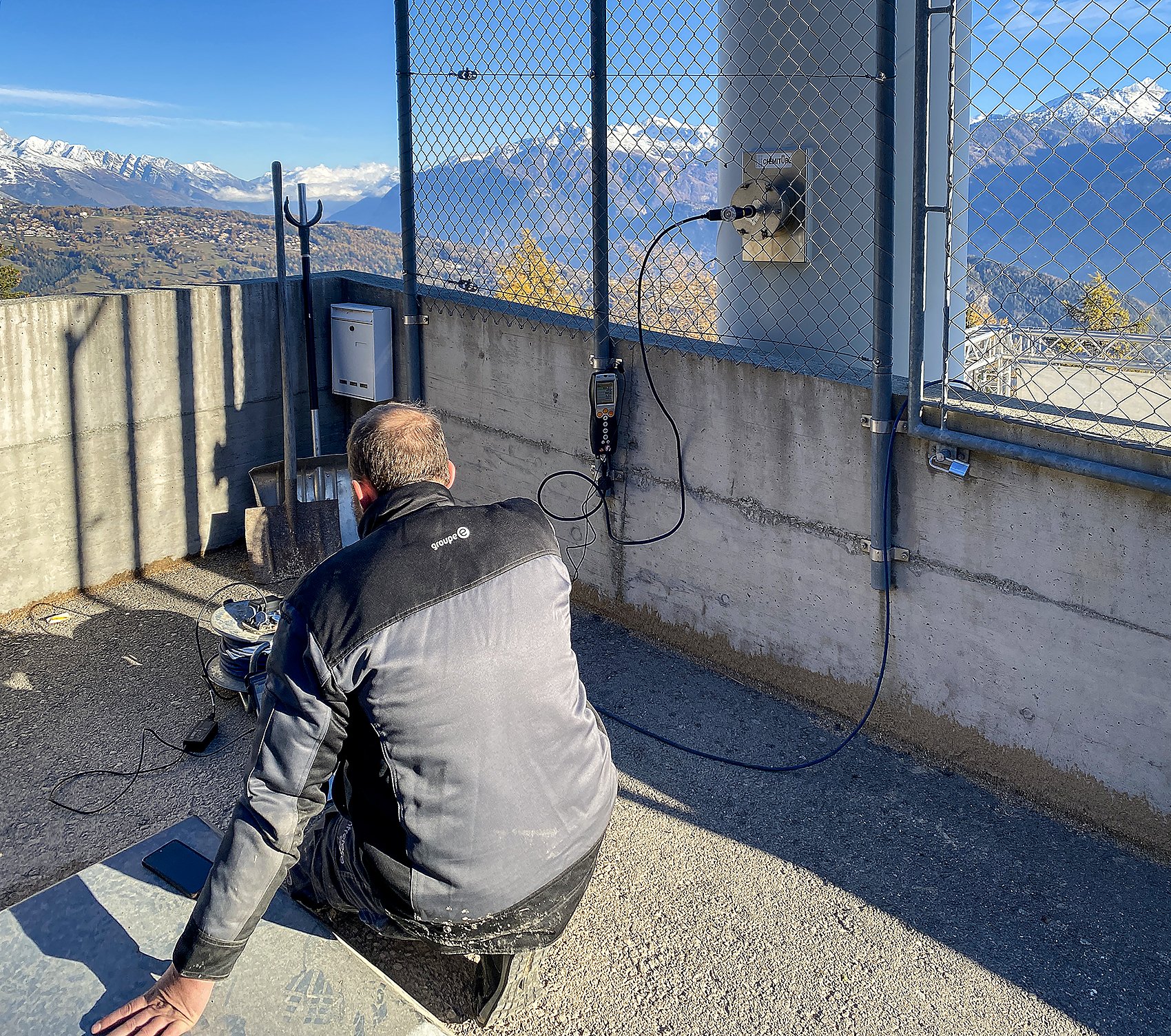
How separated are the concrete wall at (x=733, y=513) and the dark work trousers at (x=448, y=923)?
1.69 m

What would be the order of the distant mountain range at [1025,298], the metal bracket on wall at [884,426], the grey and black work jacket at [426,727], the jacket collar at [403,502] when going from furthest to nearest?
the metal bracket on wall at [884,426] < the distant mountain range at [1025,298] < the jacket collar at [403,502] < the grey and black work jacket at [426,727]

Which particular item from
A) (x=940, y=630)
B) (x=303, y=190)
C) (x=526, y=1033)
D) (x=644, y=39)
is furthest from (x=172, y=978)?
(x=303, y=190)

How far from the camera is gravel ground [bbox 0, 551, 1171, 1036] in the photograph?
2.63 metres

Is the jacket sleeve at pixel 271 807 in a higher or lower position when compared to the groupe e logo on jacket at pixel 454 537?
lower

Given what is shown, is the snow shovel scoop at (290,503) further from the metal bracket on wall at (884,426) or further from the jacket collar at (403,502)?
the jacket collar at (403,502)

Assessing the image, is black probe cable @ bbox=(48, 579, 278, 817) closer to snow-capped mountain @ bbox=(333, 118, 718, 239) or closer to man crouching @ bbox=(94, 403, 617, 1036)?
man crouching @ bbox=(94, 403, 617, 1036)

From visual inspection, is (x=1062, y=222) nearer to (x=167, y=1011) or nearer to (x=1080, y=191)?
(x=1080, y=191)

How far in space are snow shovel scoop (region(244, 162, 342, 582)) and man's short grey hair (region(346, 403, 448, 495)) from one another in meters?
3.13

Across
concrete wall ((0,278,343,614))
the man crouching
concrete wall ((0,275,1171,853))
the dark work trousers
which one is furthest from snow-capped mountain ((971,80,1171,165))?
concrete wall ((0,278,343,614))

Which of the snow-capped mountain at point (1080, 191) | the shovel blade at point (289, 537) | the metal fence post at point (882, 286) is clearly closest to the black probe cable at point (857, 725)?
the metal fence post at point (882, 286)

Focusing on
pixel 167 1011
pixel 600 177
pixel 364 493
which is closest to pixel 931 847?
pixel 364 493

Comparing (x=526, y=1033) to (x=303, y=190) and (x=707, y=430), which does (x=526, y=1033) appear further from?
(x=303, y=190)

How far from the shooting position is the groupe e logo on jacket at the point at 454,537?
2.15 meters

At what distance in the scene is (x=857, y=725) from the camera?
13.0 feet
